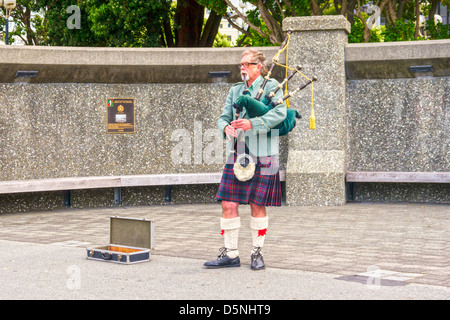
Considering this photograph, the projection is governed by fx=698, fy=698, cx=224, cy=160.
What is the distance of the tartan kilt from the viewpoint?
572 centimetres

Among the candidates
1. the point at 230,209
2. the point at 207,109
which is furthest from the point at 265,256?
the point at 207,109

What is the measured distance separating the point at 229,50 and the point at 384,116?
108 inches

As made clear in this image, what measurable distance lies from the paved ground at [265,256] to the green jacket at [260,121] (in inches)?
39.4

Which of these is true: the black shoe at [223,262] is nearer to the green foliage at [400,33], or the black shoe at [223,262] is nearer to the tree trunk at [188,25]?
the green foliage at [400,33]

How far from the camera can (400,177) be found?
427 inches

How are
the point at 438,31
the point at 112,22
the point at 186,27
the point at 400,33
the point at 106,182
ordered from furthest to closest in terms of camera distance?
the point at 186,27, the point at 112,22, the point at 438,31, the point at 400,33, the point at 106,182

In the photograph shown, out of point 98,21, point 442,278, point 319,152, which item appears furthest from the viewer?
point 98,21

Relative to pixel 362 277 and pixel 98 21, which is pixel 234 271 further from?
pixel 98 21

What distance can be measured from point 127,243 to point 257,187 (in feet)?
4.92

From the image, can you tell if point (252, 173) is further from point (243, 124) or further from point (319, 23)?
point (319, 23)

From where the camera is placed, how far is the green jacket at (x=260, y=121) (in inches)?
221

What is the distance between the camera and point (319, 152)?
11109 millimetres

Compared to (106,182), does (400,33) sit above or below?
above

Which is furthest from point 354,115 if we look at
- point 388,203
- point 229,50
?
point 229,50
